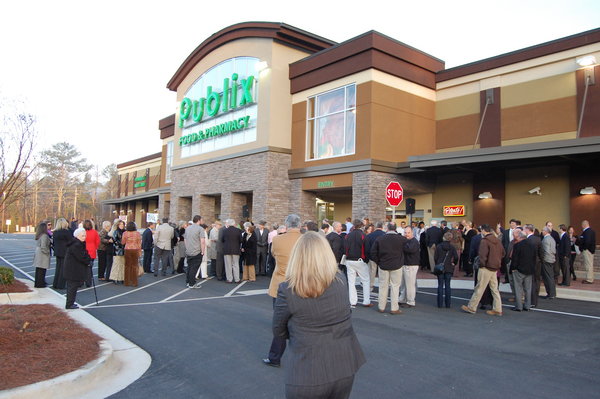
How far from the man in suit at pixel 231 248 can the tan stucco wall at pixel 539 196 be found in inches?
421

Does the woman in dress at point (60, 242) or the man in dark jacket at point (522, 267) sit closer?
the man in dark jacket at point (522, 267)

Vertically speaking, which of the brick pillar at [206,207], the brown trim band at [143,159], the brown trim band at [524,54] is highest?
the brown trim band at [524,54]

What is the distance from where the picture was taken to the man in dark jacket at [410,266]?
32.0ft

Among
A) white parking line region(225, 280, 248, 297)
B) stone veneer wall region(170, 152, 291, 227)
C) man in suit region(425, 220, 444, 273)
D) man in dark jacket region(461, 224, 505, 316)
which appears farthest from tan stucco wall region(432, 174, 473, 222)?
white parking line region(225, 280, 248, 297)

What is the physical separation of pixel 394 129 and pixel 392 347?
13346mm

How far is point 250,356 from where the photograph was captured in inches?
244

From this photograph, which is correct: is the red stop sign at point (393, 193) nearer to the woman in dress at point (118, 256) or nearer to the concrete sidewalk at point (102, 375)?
the woman in dress at point (118, 256)

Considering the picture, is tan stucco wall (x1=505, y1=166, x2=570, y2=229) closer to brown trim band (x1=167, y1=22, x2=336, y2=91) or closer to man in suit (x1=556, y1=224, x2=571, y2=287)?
man in suit (x1=556, y1=224, x2=571, y2=287)

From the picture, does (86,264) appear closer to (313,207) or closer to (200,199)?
(313,207)

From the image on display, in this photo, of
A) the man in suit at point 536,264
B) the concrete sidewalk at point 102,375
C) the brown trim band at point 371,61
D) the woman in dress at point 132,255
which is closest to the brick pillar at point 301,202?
the brown trim band at point 371,61

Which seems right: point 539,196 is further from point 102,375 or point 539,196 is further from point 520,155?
point 102,375

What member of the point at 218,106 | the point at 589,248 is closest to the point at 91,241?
the point at 589,248

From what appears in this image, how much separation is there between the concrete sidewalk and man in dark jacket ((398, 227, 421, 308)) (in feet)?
19.3

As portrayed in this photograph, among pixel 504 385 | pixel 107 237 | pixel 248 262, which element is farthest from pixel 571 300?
pixel 107 237
